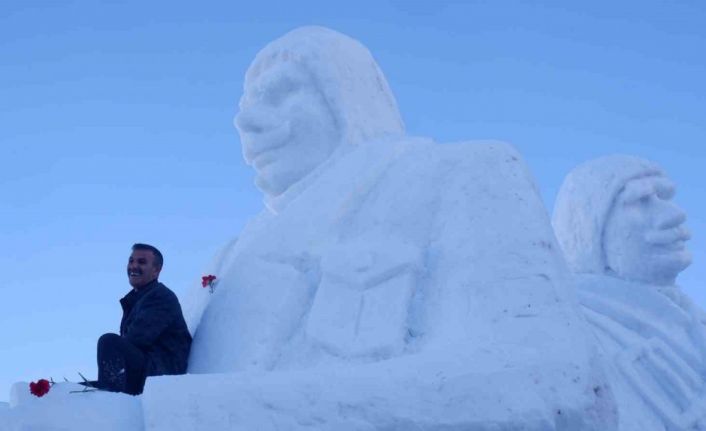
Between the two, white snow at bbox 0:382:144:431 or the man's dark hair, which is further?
the man's dark hair

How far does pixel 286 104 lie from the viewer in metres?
5.46

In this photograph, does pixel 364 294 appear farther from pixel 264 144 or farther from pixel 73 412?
pixel 264 144

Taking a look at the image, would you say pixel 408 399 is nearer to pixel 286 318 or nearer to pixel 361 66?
pixel 286 318

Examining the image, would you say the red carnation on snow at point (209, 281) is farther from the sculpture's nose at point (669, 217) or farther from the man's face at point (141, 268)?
the sculpture's nose at point (669, 217)

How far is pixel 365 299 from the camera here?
163 inches

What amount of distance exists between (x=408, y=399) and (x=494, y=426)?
10.9 inches

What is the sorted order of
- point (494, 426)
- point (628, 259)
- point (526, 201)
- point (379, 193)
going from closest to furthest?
point (494, 426) → point (526, 201) → point (379, 193) → point (628, 259)

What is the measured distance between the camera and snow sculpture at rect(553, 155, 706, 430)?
659cm

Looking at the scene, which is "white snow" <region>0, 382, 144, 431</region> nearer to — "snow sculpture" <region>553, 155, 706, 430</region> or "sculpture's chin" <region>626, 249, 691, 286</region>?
"snow sculpture" <region>553, 155, 706, 430</region>

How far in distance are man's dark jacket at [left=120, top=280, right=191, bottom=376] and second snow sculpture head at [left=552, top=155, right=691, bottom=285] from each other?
13.4 ft

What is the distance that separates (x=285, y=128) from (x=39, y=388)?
2.28m

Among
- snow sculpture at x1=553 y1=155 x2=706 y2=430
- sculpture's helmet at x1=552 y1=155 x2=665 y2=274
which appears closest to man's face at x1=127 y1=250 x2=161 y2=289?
snow sculpture at x1=553 y1=155 x2=706 y2=430

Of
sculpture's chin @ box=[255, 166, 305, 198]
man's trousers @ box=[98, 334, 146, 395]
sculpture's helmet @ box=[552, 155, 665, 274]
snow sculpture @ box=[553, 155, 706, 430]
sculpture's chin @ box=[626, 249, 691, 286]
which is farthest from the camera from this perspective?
sculpture's helmet @ box=[552, 155, 665, 274]

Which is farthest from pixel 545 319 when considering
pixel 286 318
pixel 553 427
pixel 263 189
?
pixel 263 189
